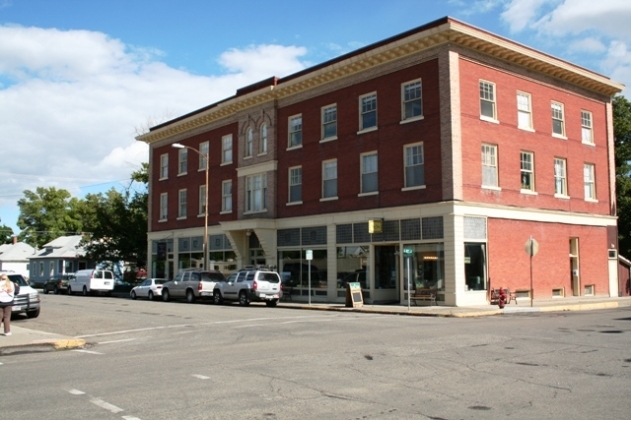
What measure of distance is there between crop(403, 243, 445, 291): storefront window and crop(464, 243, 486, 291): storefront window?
1043 millimetres

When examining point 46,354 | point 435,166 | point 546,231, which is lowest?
point 46,354

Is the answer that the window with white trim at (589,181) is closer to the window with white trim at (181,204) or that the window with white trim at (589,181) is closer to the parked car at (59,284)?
the window with white trim at (181,204)

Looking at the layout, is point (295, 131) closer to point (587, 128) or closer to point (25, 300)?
point (587, 128)

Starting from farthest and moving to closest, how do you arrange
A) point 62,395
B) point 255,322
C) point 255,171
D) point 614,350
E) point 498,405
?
point 255,171, point 255,322, point 614,350, point 62,395, point 498,405

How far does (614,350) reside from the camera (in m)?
12.8

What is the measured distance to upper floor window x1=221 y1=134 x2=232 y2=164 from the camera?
41594mm

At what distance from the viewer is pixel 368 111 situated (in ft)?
104

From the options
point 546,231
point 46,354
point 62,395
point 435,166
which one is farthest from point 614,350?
point 546,231

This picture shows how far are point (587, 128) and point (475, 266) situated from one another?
12.6 m

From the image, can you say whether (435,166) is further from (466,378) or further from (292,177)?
(466,378)

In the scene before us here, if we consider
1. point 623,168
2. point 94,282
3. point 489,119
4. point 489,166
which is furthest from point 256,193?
point 623,168

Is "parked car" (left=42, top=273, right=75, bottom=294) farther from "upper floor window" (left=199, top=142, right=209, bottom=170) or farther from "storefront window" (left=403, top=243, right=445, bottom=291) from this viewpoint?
"storefront window" (left=403, top=243, right=445, bottom=291)

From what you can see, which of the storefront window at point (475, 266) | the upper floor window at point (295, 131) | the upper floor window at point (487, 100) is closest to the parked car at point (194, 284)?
the upper floor window at point (295, 131)

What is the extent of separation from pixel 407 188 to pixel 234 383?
20713mm
